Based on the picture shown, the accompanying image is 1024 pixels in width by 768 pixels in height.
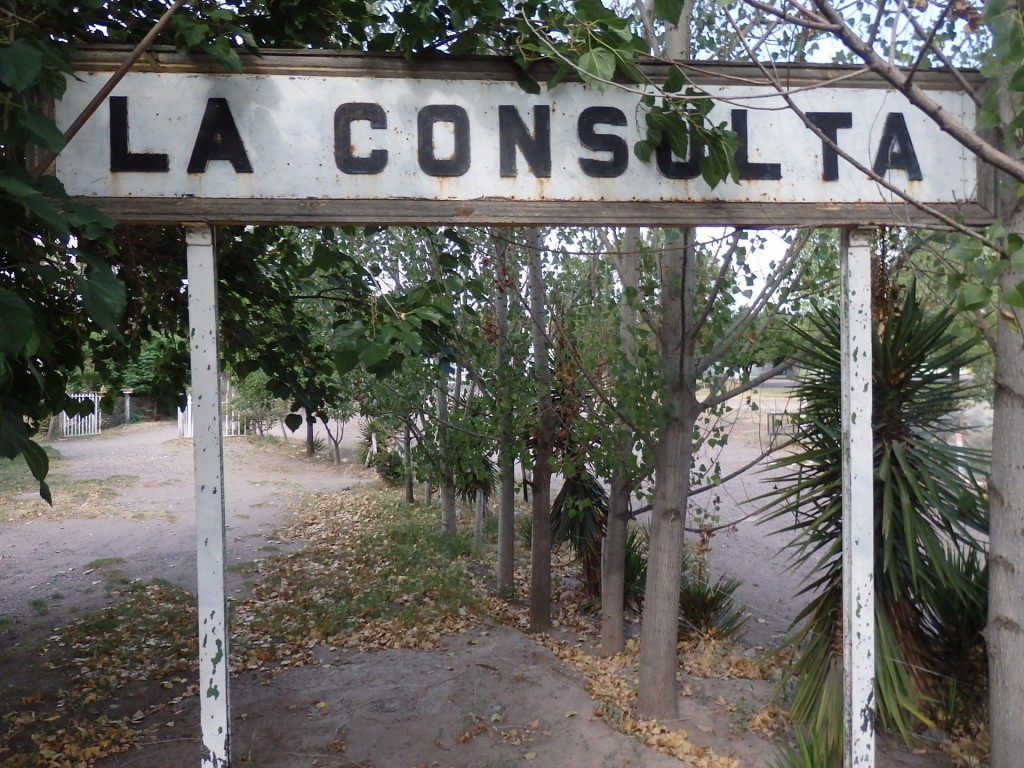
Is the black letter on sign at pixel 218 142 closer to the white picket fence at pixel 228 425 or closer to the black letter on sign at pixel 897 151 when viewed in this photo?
the black letter on sign at pixel 897 151

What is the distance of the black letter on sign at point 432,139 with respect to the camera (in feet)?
9.02

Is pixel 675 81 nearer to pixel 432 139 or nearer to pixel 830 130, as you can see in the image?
pixel 830 130

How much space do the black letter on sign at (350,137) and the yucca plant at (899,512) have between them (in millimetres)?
3289

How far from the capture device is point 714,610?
7.97 meters

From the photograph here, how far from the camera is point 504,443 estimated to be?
349 inches

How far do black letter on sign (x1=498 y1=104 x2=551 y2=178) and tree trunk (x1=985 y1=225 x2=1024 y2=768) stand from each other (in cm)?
207

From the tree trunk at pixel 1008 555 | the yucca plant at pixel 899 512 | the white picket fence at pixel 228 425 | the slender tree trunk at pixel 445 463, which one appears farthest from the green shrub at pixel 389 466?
the tree trunk at pixel 1008 555

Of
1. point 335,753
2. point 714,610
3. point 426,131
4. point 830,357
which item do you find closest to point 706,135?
point 426,131

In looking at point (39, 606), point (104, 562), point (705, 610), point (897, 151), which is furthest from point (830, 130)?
point (104, 562)

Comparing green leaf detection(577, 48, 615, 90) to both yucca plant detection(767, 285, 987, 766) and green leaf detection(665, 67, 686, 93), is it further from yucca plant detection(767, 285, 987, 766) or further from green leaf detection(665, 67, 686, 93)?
yucca plant detection(767, 285, 987, 766)

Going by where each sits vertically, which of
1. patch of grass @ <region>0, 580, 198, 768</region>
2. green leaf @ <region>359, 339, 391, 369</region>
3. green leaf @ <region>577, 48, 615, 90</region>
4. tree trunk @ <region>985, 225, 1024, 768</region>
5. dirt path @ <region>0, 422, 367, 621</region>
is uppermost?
green leaf @ <region>577, 48, 615, 90</region>

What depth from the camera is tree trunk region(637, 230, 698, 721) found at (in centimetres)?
600

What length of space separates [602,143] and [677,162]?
0.26m

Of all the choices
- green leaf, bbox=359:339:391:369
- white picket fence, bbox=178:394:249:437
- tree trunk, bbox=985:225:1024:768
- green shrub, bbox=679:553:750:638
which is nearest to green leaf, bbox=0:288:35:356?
green leaf, bbox=359:339:391:369
